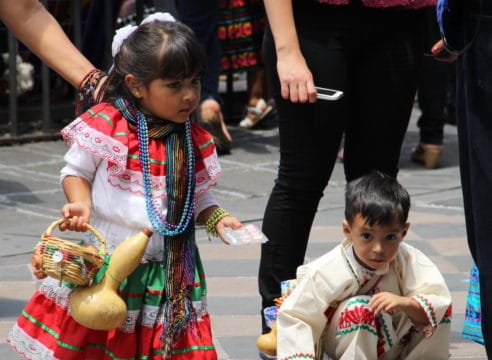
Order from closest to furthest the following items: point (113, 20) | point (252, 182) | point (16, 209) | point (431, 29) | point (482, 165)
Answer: point (482, 165) < point (431, 29) < point (16, 209) < point (252, 182) < point (113, 20)

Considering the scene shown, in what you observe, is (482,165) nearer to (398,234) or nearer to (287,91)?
(398,234)

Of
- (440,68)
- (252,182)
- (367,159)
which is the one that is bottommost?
(252,182)

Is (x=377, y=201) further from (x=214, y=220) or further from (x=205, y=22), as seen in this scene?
(x=205, y=22)

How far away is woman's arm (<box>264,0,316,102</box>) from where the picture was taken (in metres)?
3.38

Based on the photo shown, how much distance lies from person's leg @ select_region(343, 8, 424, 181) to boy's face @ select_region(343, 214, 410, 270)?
0.41 meters

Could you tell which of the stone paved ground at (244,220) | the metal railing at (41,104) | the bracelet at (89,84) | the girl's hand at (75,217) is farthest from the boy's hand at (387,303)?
the metal railing at (41,104)

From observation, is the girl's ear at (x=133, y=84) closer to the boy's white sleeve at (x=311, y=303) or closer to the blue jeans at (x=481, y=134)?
A: the boy's white sleeve at (x=311, y=303)

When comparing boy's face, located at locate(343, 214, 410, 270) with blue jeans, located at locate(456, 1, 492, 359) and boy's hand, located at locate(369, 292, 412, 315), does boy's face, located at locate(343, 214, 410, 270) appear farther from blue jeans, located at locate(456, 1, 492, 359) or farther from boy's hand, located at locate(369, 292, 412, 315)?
blue jeans, located at locate(456, 1, 492, 359)

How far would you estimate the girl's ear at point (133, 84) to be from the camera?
3236 millimetres

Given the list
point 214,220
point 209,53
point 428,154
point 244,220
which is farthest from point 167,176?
point 428,154

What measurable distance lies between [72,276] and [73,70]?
0.61 meters

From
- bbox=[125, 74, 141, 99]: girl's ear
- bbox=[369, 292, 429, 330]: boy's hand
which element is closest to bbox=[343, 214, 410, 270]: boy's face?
bbox=[369, 292, 429, 330]: boy's hand

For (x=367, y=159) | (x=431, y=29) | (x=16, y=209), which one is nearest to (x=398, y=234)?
(x=367, y=159)

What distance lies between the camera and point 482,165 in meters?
2.97
